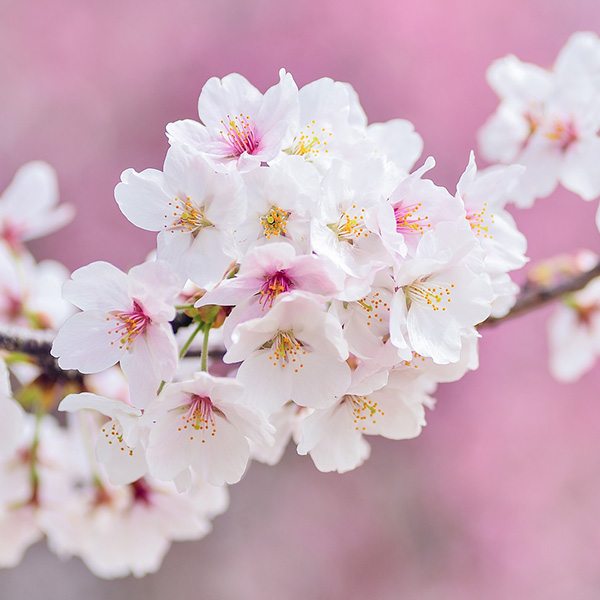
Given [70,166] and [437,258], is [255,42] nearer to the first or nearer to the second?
[70,166]

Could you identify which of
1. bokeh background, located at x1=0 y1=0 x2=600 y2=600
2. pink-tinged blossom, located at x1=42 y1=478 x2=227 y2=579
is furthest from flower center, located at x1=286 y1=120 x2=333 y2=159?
bokeh background, located at x1=0 y1=0 x2=600 y2=600

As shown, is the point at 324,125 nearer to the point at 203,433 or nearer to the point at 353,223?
the point at 353,223

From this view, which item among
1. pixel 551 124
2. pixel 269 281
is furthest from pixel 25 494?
pixel 551 124

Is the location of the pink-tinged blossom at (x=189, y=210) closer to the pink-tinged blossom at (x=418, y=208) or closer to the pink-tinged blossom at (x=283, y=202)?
the pink-tinged blossom at (x=283, y=202)

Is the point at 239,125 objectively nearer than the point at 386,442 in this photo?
Yes

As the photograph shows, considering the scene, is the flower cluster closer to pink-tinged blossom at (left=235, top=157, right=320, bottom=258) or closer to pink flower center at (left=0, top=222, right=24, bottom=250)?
pink-tinged blossom at (left=235, top=157, right=320, bottom=258)

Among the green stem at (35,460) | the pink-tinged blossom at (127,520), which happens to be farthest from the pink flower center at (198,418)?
the pink-tinged blossom at (127,520)

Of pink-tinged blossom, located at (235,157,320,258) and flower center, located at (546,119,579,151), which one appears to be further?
flower center, located at (546,119,579,151)
